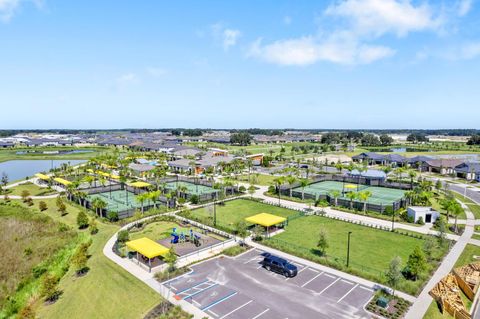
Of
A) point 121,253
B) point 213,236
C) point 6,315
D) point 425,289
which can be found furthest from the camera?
point 213,236

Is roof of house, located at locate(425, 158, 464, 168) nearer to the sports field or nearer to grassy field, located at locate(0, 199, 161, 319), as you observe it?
the sports field

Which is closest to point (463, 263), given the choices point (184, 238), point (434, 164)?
point (184, 238)

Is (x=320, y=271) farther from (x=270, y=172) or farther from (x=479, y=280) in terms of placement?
(x=270, y=172)

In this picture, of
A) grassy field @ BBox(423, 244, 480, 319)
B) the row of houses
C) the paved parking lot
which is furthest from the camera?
the row of houses

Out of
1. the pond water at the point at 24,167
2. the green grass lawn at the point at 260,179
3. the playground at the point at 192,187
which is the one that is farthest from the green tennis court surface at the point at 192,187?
the pond water at the point at 24,167

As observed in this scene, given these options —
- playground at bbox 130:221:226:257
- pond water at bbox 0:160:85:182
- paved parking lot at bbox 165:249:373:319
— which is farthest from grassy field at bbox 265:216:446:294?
pond water at bbox 0:160:85:182

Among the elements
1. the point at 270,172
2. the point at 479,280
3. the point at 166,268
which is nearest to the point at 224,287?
the point at 166,268

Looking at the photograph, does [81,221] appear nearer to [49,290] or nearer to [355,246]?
[49,290]
